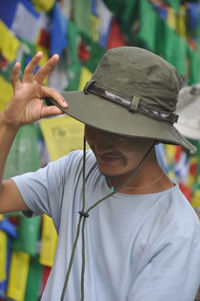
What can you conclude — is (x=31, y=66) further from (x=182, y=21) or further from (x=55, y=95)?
(x=182, y=21)

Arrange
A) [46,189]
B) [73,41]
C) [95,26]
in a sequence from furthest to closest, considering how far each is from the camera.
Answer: [95,26] → [73,41] → [46,189]

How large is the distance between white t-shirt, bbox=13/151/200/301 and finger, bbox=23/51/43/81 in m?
0.32

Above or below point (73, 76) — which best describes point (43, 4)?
above

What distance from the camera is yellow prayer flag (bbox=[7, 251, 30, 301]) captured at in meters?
2.37

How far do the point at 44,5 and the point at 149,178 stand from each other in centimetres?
136

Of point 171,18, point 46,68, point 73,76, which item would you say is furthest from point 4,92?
point 171,18

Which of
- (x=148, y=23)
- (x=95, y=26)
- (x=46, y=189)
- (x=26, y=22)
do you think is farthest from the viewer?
(x=148, y=23)

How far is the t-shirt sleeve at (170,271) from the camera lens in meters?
1.06

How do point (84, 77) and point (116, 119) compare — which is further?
point (84, 77)

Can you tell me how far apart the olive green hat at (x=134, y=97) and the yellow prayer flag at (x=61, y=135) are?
121cm

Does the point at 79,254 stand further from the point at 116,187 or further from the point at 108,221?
the point at 116,187

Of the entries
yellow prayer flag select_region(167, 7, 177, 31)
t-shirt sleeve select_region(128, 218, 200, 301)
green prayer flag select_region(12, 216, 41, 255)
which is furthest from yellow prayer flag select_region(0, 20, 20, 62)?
yellow prayer flag select_region(167, 7, 177, 31)

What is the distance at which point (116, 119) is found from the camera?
1.13 metres

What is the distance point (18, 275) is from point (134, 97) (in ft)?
5.18
